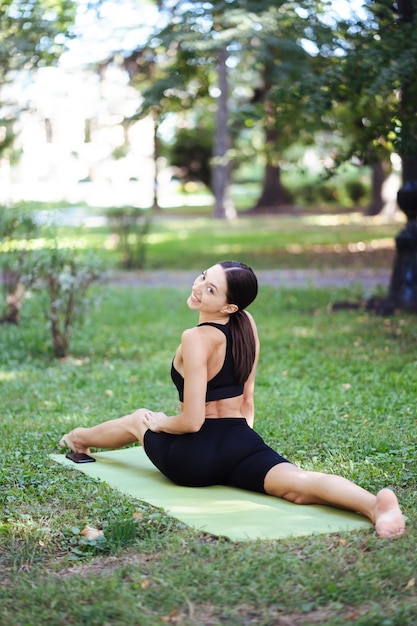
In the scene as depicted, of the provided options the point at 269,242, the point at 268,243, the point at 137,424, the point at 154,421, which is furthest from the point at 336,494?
the point at 269,242

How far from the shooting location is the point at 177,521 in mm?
4012

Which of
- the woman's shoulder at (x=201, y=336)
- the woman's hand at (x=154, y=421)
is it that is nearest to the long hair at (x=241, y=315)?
the woman's shoulder at (x=201, y=336)

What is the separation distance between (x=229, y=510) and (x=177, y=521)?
26 cm

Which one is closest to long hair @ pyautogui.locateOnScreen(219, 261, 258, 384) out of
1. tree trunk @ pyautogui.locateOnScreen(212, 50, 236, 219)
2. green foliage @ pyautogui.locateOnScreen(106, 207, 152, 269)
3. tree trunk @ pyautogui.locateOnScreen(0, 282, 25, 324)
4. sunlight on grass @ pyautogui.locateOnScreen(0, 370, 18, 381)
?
sunlight on grass @ pyautogui.locateOnScreen(0, 370, 18, 381)

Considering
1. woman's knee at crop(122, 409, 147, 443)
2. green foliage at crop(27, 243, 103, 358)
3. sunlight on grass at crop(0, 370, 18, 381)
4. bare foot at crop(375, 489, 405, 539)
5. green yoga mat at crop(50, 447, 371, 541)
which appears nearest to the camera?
bare foot at crop(375, 489, 405, 539)

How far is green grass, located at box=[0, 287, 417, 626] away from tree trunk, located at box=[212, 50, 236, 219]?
13.4m

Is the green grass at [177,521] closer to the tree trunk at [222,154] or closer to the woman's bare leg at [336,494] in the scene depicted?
the woman's bare leg at [336,494]

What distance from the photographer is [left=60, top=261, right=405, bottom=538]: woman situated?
13.9 ft

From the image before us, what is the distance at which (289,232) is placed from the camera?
20.5 metres

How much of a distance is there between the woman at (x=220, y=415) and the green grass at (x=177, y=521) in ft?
1.14

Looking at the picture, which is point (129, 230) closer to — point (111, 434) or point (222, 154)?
point (222, 154)

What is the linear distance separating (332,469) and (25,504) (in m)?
1.65

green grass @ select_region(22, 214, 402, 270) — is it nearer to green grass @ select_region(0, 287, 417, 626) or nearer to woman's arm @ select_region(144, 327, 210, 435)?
green grass @ select_region(0, 287, 417, 626)

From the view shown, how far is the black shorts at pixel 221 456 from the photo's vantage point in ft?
14.1
